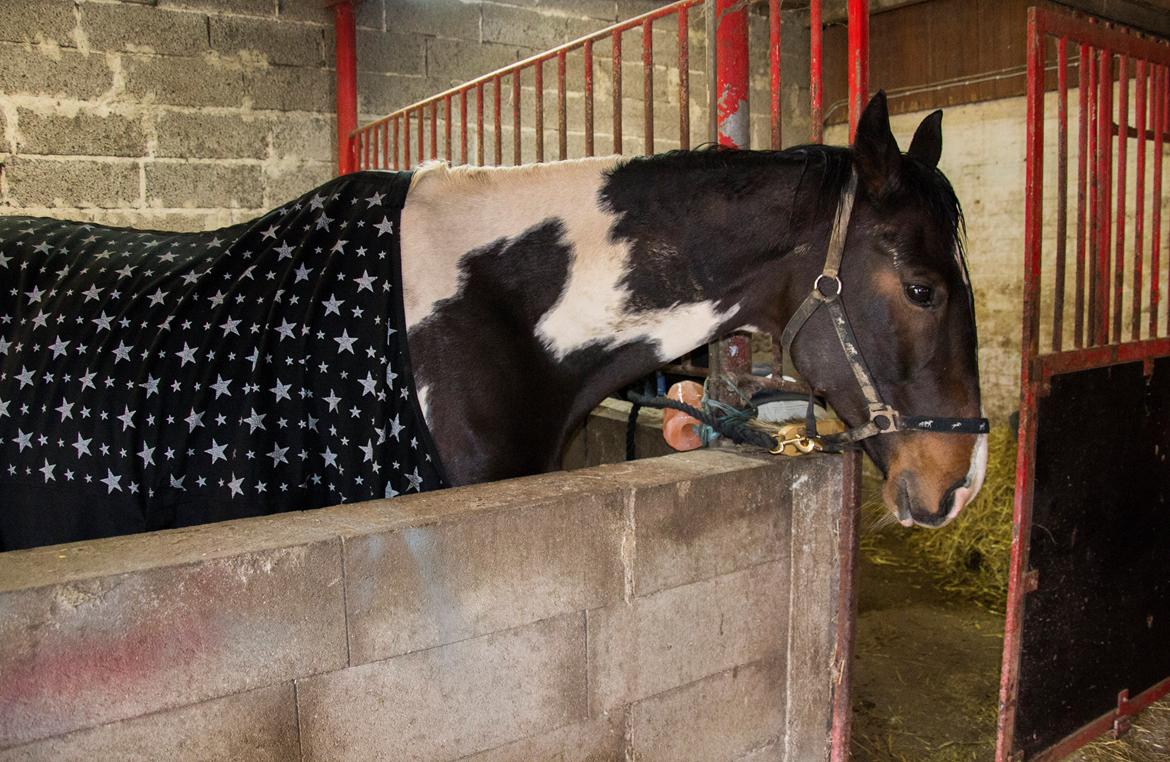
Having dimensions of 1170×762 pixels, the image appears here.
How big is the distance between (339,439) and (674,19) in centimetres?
563

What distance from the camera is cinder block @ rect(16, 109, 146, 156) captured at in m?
4.46

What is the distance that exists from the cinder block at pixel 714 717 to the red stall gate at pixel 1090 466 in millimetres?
757

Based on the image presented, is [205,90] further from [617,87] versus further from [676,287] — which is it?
[676,287]

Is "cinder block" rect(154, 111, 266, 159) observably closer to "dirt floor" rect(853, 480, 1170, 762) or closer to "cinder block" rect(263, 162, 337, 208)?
"cinder block" rect(263, 162, 337, 208)

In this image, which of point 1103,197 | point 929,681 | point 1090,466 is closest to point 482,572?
point 1090,466

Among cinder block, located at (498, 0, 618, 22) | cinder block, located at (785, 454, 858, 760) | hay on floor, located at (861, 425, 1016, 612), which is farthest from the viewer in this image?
cinder block, located at (498, 0, 618, 22)

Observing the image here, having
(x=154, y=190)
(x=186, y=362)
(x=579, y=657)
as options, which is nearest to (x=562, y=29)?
(x=154, y=190)

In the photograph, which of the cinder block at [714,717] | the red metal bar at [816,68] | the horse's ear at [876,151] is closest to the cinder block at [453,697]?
the cinder block at [714,717]

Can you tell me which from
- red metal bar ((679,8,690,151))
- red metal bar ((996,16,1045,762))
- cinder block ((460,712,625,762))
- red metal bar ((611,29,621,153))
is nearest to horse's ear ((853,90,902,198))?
red metal bar ((996,16,1045,762))

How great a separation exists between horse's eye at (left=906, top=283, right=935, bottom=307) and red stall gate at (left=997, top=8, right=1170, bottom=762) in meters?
0.48

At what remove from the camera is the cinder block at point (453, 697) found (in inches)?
48.8

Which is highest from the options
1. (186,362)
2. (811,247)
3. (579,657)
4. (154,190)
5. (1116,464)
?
(154,190)

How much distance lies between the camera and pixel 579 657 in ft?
4.79

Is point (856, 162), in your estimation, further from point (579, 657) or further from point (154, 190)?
point (154, 190)
